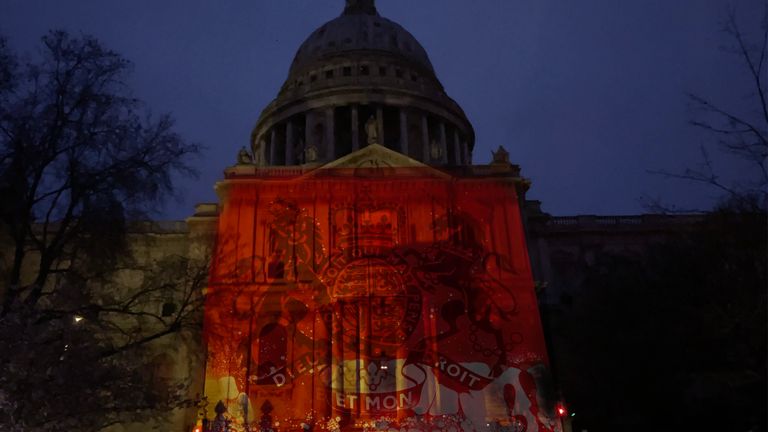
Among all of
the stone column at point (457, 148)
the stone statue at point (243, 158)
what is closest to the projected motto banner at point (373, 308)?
the stone statue at point (243, 158)

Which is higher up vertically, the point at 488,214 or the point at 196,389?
the point at 488,214

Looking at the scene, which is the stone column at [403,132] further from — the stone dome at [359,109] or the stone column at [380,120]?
the stone column at [380,120]

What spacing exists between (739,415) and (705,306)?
5.18 m

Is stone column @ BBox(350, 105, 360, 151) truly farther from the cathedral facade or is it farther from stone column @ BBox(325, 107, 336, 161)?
the cathedral facade

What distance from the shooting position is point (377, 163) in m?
31.9

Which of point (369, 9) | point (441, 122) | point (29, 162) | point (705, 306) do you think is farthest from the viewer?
point (369, 9)

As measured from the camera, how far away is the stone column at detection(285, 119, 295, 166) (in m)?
44.8

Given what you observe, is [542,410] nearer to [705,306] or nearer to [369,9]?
[705,306]

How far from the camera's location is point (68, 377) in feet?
43.5

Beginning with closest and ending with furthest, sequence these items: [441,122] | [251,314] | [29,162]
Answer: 1. [29,162]
2. [251,314]
3. [441,122]

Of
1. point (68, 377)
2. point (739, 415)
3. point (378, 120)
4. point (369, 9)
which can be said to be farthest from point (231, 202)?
point (369, 9)

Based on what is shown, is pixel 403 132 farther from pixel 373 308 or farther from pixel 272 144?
pixel 373 308

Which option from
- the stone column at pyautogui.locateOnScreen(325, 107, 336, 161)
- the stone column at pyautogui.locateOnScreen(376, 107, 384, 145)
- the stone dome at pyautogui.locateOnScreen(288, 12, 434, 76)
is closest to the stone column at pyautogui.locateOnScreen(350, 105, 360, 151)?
the stone column at pyautogui.locateOnScreen(325, 107, 336, 161)

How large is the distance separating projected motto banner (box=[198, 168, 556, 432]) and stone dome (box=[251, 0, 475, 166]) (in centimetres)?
1494
